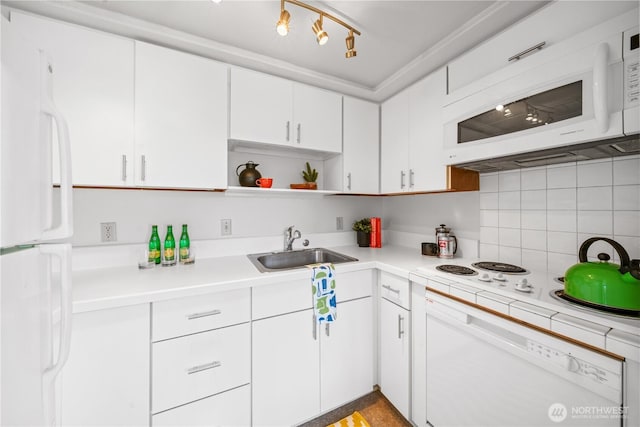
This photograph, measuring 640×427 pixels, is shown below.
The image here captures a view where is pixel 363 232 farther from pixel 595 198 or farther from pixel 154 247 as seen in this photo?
pixel 154 247

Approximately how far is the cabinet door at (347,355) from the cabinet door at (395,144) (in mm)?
929

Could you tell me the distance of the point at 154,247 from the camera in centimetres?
157

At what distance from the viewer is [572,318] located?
85cm

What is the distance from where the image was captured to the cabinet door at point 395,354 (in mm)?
1484

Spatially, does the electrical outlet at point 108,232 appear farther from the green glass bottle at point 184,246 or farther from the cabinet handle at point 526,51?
the cabinet handle at point 526,51

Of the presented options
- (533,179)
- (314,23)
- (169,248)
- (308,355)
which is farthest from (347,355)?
(314,23)

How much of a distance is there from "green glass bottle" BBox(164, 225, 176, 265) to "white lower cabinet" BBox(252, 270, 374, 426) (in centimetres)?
67

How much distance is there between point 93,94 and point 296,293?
1.49 metres

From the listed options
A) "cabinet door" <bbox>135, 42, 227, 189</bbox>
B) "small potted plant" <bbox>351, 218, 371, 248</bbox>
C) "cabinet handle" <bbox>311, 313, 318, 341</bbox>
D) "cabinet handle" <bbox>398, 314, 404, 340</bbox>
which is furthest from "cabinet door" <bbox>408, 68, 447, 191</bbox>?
"cabinet door" <bbox>135, 42, 227, 189</bbox>

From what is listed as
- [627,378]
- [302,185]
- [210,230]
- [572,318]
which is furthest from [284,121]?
[627,378]

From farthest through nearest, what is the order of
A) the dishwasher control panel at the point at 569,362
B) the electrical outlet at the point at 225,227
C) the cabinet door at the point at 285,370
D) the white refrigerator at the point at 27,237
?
the electrical outlet at the point at 225,227, the cabinet door at the point at 285,370, the dishwasher control panel at the point at 569,362, the white refrigerator at the point at 27,237

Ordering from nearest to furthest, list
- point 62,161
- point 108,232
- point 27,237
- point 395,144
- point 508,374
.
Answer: point 27,237 < point 62,161 < point 508,374 < point 108,232 < point 395,144

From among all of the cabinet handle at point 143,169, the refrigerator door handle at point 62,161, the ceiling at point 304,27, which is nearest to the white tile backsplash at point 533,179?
the ceiling at point 304,27

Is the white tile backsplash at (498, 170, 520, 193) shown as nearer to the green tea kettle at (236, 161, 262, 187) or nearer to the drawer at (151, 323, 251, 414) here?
the green tea kettle at (236, 161, 262, 187)
